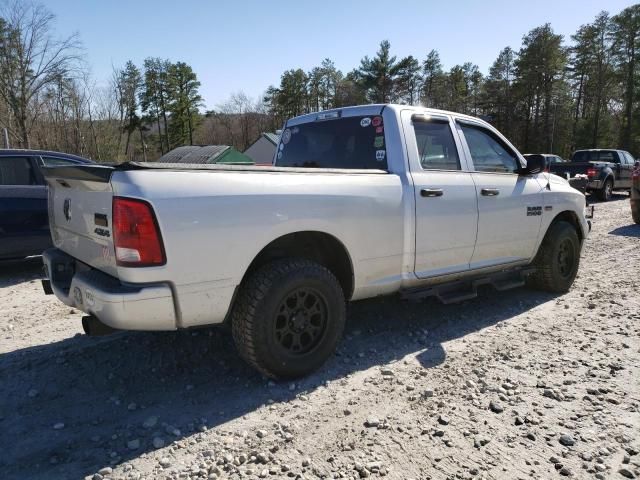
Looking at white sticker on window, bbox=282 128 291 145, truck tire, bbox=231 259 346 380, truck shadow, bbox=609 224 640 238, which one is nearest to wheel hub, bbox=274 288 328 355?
truck tire, bbox=231 259 346 380

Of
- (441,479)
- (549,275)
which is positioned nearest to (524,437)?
(441,479)

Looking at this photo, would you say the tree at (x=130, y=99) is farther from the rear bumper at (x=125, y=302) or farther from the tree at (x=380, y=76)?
the rear bumper at (x=125, y=302)

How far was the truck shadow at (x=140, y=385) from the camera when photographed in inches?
102

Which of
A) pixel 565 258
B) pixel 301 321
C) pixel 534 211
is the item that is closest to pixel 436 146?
pixel 534 211

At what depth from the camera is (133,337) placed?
3998 millimetres

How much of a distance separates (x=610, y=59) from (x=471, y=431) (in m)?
53.8

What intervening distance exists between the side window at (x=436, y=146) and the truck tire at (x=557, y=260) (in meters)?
1.75

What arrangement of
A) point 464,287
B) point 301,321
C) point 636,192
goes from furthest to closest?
point 636,192 → point 464,287 → point 301,321

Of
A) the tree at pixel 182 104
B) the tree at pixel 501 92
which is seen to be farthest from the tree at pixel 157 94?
the tree at pixel 501 92

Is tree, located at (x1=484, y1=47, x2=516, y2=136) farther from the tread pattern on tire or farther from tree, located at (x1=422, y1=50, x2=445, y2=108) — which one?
the tread pattern on tire

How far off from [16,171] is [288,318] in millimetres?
5398

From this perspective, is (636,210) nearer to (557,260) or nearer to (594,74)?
(557,260)

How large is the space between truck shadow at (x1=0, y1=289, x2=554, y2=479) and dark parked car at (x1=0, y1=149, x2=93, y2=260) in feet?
9.67

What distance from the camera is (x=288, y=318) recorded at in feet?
10.5
